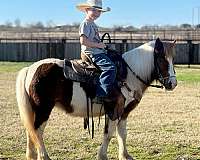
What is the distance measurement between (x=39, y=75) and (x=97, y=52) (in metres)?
0.90

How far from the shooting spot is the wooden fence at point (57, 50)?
4141cm

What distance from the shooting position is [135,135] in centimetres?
1016

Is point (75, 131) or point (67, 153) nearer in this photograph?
point (67, 153)

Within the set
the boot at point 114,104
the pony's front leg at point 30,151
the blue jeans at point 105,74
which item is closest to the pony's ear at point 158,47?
the blue jeans at point 105,74

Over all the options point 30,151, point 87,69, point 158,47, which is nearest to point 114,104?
point 87,69

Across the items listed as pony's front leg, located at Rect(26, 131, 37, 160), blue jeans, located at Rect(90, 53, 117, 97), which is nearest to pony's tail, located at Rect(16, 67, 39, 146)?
pony's front leg, located at Rect(26, 131, 37, 160)

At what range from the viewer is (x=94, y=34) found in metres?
7.52

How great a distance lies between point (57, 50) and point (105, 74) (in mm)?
36592

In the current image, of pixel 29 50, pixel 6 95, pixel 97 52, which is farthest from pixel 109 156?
pixel 29 50

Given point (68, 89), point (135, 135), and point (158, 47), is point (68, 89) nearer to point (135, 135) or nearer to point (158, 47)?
point (158, 47)

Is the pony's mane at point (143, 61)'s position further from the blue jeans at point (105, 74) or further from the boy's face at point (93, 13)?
the boy's face at point (93, 13)

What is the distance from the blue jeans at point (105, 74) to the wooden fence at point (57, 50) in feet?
107

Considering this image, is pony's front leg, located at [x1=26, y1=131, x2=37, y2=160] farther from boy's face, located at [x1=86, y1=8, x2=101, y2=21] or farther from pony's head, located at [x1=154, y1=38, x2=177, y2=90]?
pony's head, located at [x1=154, y1=38, x2=177, y2=90]

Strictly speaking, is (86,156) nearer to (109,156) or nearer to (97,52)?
(109,156)
